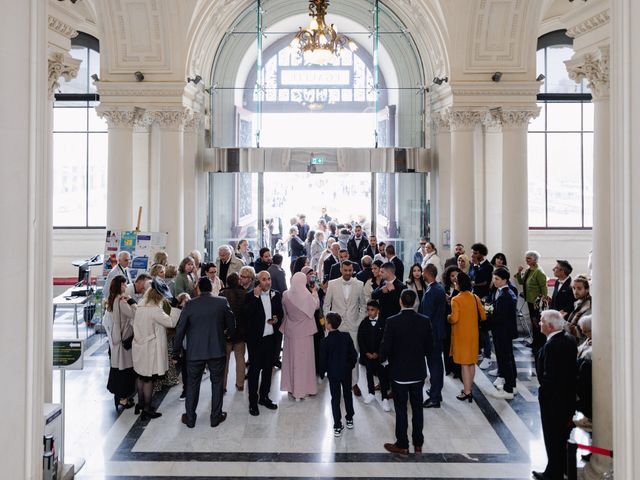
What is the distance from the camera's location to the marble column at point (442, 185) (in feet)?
51.2

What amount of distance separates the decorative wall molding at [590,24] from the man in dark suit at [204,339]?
16.0ft

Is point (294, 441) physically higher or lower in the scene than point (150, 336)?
lower

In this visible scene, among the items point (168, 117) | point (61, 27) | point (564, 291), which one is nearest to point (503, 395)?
point (564, 291)

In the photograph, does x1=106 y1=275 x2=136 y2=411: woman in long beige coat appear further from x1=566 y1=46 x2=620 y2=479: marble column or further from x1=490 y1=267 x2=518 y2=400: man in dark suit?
x1=566 y1=46 x2=620 y2=479: marble column

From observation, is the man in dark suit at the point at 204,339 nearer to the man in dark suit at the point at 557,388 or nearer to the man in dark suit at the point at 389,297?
the man in dark suit at the point at 389,297

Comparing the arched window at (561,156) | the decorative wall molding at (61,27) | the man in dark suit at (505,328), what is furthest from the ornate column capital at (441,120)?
the decorative wall molding at (61,27)

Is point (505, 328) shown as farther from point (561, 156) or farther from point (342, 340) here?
point (561, 156)

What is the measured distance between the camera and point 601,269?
6055mm

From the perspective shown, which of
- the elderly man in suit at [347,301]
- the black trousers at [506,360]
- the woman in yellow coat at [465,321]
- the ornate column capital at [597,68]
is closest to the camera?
the ornate column capital at [597,68]

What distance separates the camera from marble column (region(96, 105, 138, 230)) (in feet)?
43.6

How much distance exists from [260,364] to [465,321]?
105 inches

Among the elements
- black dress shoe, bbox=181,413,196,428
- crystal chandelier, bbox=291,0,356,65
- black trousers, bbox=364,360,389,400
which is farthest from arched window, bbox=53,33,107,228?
black trousers, bbox=364,360,389,400

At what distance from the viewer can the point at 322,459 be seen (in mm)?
6438

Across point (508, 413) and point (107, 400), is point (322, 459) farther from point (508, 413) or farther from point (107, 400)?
point (107, 400)
